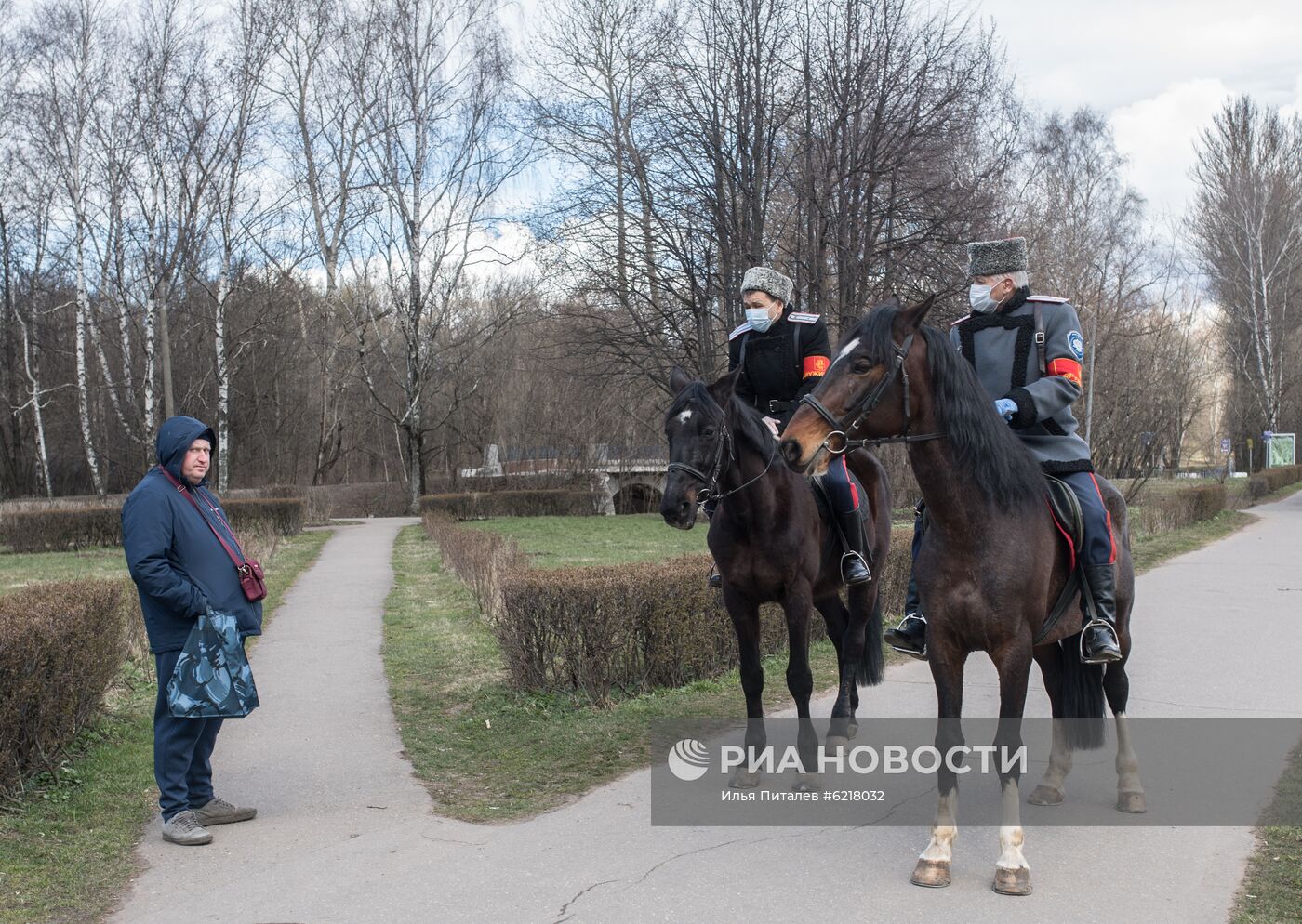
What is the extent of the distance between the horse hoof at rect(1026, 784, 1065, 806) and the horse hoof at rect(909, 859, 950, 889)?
49.5 inches

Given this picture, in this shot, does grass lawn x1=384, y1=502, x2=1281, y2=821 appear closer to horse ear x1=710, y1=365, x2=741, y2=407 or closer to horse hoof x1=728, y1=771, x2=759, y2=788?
horse hoof x1=728, y1=771, x2=759, y2=788

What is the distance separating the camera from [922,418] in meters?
4.52

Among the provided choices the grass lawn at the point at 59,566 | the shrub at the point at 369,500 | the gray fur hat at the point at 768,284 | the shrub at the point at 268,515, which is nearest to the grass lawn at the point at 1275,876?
the gray fur hat at the point at 768,284

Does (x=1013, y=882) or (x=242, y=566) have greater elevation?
(x=242, y=566)

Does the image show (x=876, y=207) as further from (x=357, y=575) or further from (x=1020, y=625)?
(x=1020, y=625)

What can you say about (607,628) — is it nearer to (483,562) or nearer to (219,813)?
(219,813)

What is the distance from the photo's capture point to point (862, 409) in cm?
440

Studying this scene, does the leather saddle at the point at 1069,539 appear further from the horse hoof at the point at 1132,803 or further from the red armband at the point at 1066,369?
the horse hoof at the point at 1132,803

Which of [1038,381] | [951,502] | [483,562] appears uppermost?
[1038,381]

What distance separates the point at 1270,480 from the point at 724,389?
42640 millimetres

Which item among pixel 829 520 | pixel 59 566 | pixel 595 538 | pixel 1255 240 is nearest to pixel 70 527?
pixel 59 566

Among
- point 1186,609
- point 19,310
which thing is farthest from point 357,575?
point 19,310

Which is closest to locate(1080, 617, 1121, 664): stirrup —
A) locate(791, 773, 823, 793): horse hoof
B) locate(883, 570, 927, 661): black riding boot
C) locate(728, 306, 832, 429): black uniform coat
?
locate(883, 570, 927, 661): black riding boot

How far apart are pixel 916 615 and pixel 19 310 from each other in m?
43.7
